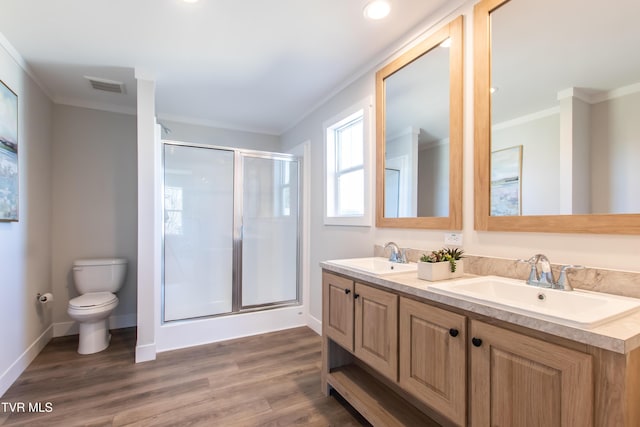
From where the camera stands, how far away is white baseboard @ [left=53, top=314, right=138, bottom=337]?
3047 mm

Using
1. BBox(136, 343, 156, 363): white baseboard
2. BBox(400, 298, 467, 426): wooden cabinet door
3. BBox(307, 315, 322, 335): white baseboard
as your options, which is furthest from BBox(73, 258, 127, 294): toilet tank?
BBox(400, 298, 467, 426): wooden cabinet door

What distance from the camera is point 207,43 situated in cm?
215

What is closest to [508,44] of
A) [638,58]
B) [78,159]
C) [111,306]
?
[638,58]

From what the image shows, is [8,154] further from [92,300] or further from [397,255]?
[397,255]

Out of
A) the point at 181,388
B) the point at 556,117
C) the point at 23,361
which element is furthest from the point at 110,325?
the point at 556,117

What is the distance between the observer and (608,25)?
1.21 m

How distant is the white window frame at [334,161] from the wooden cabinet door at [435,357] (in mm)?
1146

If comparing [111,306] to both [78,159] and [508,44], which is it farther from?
[508,44]

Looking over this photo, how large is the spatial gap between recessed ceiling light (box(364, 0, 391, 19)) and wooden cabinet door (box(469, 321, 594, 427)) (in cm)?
175

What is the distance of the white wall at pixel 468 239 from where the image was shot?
1197 millimetres

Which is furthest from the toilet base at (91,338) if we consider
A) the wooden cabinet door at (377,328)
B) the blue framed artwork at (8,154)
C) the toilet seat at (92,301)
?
the wooden cabinet door at (377,328)

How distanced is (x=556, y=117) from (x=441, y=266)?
0.85 m

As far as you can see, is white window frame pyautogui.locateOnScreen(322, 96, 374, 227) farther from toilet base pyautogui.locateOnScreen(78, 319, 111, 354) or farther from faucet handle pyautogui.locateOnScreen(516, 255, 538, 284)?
toilet base pyautogui.locateOnScreen(78, 319, 111, 354)

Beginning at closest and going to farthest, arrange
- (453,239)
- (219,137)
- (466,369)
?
(466,369) → (453,239) → (219,137)
